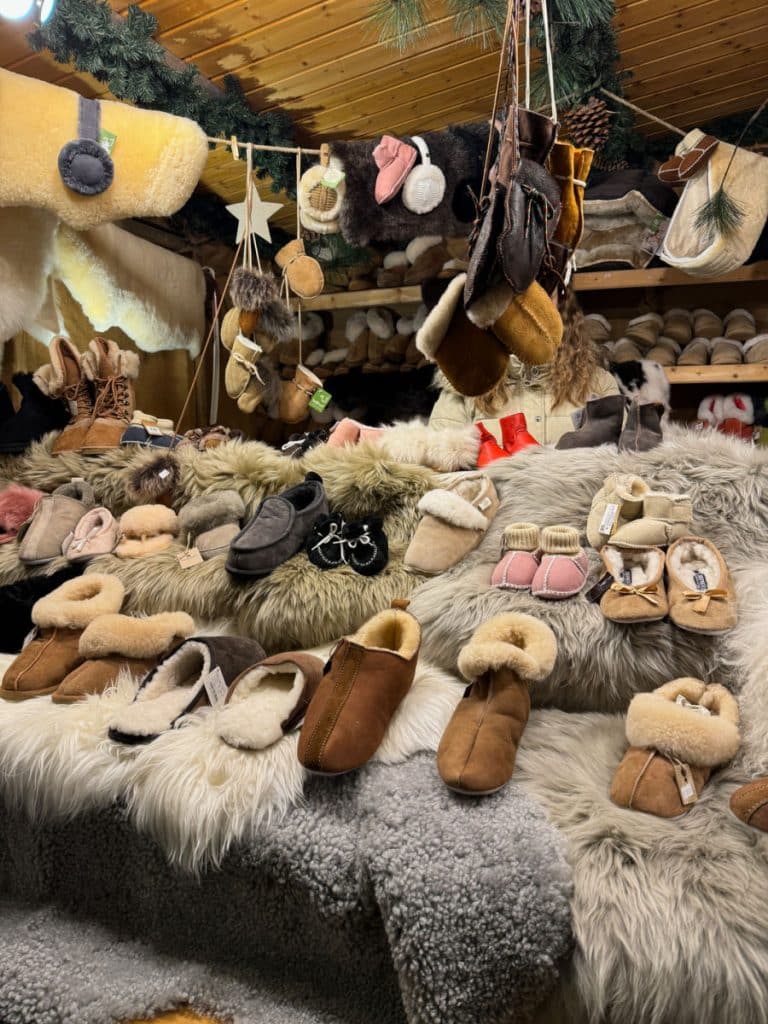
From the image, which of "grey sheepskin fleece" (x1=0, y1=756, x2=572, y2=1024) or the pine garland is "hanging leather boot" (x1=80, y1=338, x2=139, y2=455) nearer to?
the pine garland

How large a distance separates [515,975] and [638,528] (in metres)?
0.79

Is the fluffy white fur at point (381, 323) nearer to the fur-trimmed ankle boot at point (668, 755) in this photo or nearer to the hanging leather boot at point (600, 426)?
the hanging leather boot at point (600, 426)

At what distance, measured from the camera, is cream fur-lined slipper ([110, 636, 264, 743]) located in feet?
3.54

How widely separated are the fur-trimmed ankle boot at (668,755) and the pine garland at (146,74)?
2111 mm

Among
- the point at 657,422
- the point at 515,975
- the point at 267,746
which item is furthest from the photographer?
the point at 657,422

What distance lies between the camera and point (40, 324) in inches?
88.5

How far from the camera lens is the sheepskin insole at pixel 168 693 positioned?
108cm

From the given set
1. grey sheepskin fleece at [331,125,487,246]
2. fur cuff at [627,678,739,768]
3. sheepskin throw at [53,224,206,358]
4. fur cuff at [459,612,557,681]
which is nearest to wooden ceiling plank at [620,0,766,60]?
grey sheepskin fleece at [331,125,487,246]

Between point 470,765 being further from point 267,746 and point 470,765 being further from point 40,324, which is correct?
point 40,324

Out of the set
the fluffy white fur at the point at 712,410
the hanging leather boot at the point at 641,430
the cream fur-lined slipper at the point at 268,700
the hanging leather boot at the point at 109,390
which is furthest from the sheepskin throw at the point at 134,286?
the fluffy white fur at the point at 712,410

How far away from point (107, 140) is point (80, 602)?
1318 mm

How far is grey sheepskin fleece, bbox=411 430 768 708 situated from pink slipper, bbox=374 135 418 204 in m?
0.94

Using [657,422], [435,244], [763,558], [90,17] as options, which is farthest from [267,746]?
[435,244]

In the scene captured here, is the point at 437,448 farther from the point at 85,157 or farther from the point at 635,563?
the point at 85,157
